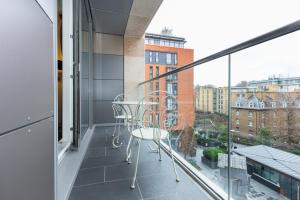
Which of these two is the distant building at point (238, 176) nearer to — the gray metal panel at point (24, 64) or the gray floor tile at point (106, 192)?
the gray floor tile at point (106, 192)

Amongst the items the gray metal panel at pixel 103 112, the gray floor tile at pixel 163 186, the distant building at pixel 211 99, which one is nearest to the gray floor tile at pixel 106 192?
the gray floor tile at pixel 163 186

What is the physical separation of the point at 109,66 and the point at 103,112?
129 centimetres

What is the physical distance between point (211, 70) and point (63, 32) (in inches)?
66.7

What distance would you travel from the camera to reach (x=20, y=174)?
1.84 ft

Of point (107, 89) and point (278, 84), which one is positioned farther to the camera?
point (107, 89)

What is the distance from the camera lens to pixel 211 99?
1.41m

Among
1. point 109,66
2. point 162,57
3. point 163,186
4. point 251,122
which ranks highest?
point 162,57

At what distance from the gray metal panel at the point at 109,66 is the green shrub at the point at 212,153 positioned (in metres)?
3.58

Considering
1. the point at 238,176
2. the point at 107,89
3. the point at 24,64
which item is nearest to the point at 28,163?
the point at 24,64

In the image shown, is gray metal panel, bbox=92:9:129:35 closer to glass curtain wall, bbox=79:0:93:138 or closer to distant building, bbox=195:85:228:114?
glass curtain wall, bbox=79:0:93:138

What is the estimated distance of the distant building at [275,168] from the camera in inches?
30.0

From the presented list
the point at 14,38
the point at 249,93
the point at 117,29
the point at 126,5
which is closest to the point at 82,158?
the point at 14,38

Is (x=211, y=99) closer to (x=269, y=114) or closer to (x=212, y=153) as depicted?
(x=212, y=153)

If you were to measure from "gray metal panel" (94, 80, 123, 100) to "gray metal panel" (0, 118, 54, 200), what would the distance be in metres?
3.63
